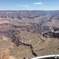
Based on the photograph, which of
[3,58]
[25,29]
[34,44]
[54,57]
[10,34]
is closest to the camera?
[54,57]

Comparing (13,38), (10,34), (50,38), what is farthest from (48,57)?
(10,34)

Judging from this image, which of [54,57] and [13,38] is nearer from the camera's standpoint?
[54,57]

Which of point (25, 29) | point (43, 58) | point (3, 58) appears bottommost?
point (25, 29)

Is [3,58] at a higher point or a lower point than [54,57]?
lower

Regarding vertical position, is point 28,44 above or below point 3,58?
below

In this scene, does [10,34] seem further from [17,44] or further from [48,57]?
[48,57]

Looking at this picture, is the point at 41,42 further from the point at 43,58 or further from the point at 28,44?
the point at 43,58

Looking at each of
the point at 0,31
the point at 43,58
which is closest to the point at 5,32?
the point at 0,31

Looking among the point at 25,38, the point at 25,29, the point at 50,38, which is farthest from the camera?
the point at 25,29

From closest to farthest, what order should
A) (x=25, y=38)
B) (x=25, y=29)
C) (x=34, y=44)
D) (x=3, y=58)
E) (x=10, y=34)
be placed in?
1. (x=3, y=58)
2. (x=34, y=44)
3. (x=25, y=38)
4. (x=10, y=34)
5. (x=25, y=29)
